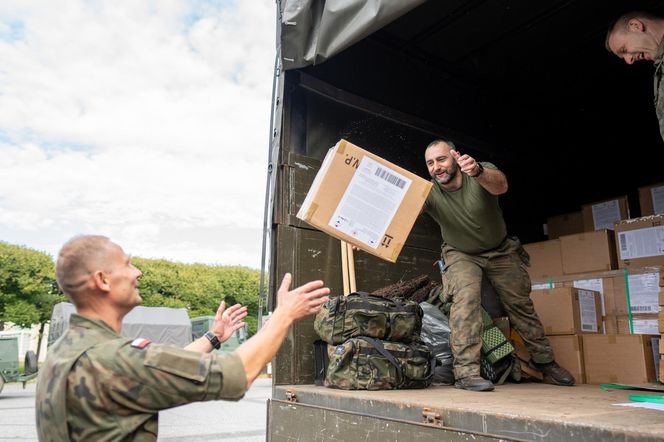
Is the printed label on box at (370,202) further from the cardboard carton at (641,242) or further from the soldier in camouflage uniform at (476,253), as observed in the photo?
the cardboard carton at (641,242)

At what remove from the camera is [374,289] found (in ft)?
11.8

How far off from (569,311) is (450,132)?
5.14ft

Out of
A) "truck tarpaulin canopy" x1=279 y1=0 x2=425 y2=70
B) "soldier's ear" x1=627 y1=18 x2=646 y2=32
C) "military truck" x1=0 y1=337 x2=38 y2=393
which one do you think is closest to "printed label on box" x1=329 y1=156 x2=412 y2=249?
"truck tarpaulin canopy" x1=279 y1=0 x2=425 y2=70

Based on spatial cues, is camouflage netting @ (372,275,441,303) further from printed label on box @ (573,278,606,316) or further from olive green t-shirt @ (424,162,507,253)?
printed label on box @ (573,278,606,316)

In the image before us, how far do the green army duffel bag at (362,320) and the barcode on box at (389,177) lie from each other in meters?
0.66

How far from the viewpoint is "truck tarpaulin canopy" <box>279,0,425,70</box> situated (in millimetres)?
2676

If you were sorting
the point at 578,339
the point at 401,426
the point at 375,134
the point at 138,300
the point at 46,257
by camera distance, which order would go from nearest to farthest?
the point at 138,300 → the point at 401,426 → the point at 578,339 → the point at 375,134 → the point at 46,257

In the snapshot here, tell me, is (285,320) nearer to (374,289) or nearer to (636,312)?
(374,289)

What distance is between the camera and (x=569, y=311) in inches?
143

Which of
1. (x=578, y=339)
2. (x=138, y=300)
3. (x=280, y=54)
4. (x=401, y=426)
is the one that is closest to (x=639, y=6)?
(x=578, y=339)

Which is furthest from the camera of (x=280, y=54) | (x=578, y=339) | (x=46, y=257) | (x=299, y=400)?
(x=46, y=257)

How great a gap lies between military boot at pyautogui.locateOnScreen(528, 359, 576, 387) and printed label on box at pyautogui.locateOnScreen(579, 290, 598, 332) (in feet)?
1.44

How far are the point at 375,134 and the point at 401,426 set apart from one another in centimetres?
227

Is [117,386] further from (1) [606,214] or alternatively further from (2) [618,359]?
(1) [606,214]
